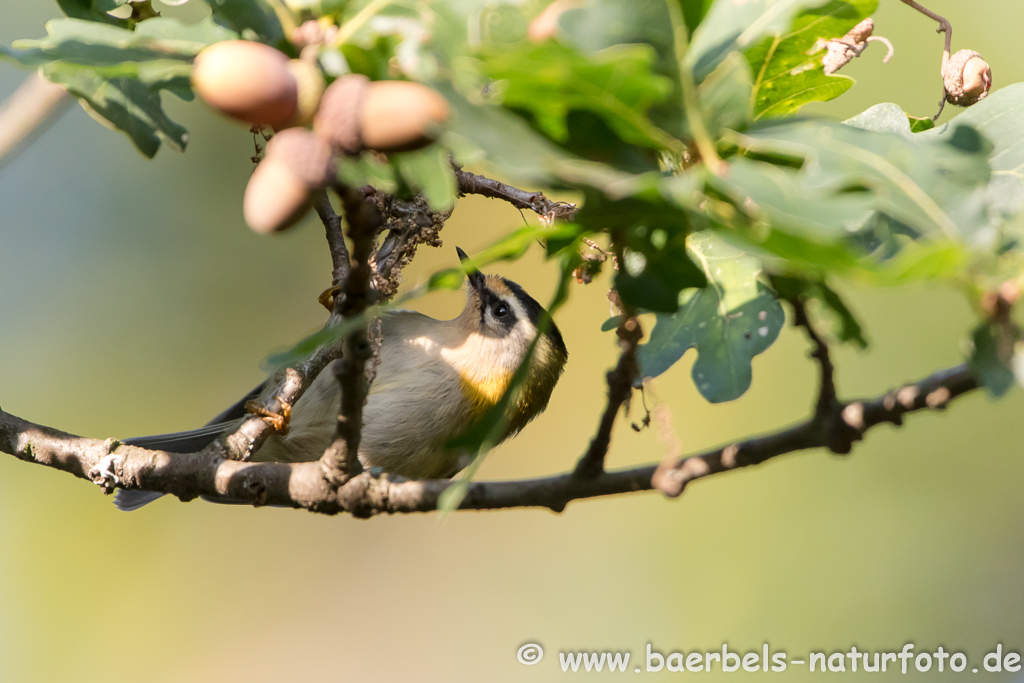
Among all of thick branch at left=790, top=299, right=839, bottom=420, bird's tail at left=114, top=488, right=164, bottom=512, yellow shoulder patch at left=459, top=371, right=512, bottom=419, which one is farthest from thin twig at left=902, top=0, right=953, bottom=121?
bird's tail at left=114, top=488, right=164, bottom=512

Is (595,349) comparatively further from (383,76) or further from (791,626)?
(383,76)

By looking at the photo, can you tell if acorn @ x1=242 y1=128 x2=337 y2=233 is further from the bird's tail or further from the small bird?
the bird's tail

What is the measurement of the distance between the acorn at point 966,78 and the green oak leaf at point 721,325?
1.96 feet

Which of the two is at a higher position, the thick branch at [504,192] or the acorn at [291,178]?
the acorn at [291,178]

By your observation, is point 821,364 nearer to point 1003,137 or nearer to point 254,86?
point 1003,137

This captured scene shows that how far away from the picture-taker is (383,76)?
686 mm

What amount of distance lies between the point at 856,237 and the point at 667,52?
→ 0.40m

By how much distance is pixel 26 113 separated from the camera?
4.58 feet

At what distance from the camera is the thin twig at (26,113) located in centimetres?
137

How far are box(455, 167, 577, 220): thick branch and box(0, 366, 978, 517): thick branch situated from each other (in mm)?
878

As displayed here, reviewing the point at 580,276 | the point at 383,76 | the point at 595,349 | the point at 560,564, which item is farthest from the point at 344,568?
the point at 383,76

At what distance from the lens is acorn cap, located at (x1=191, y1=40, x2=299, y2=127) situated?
62 centimetres

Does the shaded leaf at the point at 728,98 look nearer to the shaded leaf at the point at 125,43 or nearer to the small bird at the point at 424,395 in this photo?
the shaded leaf at the point at 125,43

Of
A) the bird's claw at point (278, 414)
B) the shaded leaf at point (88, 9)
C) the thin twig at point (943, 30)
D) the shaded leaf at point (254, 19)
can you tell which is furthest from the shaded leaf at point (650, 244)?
the bird's claw at point (278, 414)
